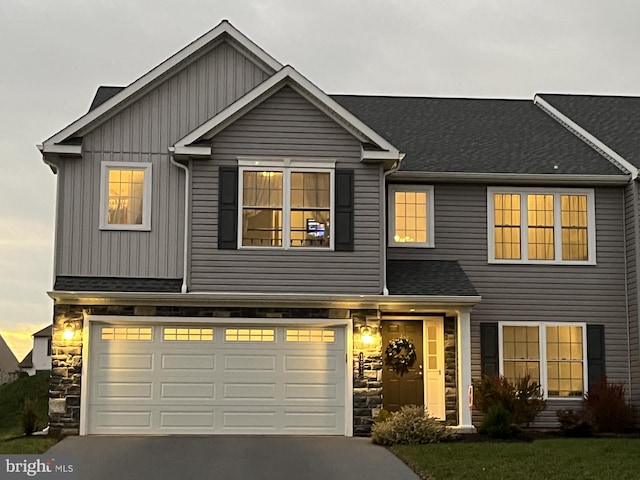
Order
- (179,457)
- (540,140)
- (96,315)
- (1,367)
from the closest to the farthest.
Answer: (179,457) < (96,315) < (540,140) < (1,367)

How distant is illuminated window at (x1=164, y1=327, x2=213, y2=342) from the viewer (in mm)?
18953

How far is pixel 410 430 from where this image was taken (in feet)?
57.5

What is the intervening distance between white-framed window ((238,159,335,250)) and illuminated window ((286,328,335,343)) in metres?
1.48

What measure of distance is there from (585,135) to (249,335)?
850 centimetres

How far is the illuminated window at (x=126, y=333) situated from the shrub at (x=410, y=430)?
4.27m

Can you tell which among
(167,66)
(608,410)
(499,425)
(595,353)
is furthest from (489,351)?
(167,66)

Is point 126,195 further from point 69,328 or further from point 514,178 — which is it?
point 514,178

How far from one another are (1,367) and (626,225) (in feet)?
146

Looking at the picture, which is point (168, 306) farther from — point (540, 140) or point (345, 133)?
point (540, 140)

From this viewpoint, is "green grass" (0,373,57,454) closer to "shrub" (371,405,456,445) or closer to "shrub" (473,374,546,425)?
"shrub" (371,405,456,445)

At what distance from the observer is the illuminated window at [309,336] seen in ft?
62.8

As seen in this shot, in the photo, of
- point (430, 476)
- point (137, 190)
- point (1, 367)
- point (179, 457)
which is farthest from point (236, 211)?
point (1, 367)

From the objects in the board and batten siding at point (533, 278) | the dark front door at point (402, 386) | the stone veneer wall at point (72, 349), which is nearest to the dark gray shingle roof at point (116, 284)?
the stone veneer wall at point (72, 349)

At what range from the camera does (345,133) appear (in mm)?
19375
